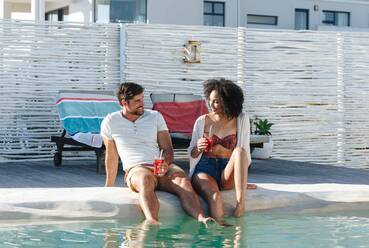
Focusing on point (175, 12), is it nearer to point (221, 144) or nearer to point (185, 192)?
point (221, 144)

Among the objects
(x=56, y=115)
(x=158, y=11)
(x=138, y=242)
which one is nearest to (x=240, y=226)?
(x=138, y=242)

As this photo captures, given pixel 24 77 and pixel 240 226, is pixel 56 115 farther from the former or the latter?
pixel 240 226

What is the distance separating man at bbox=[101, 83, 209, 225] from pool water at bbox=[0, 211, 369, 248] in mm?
311

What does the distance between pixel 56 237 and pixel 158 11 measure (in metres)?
16.5

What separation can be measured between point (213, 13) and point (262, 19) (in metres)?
2.49

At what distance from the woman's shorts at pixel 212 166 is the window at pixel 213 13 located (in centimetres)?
1891

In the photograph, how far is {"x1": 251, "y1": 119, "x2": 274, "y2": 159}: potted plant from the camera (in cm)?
1291

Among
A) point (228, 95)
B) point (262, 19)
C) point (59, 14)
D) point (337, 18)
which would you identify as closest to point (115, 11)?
point (59, 14)

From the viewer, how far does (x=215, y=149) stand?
23.7 ft

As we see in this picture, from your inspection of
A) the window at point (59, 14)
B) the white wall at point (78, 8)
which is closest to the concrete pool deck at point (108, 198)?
the white wall at point (78, 8)

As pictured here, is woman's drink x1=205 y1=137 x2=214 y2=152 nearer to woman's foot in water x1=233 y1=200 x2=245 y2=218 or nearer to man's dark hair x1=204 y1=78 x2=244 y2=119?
man's dark hair x1=204 y1=78 x2=244 y2=119

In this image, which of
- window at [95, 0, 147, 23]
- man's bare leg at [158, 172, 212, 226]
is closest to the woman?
man's bare leg at [158, 172, 212, 226]

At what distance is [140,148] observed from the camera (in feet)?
23.8

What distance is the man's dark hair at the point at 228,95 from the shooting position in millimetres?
7102
